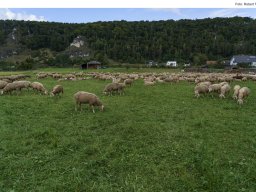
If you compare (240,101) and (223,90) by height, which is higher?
(223,90)

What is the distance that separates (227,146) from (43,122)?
27.3 feet

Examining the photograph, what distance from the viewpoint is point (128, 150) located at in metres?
10.5

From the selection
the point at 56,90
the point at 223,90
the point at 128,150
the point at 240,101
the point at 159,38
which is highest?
the point at 159,38

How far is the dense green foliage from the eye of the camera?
145 m

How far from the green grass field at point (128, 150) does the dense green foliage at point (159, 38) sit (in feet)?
370

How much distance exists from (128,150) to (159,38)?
509 feet

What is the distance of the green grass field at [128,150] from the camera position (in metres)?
8.25

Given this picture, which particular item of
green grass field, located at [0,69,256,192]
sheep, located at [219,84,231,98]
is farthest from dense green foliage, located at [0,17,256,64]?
green grass field, located at [0,69,256,192]

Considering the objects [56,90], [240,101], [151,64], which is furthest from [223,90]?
[151,64]

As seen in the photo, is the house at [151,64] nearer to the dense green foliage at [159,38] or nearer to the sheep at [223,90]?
the dense green foliage at [159,38]

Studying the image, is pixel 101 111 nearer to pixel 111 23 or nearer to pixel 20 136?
pixel 20 136

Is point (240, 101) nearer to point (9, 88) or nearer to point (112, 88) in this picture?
point (112, 88)

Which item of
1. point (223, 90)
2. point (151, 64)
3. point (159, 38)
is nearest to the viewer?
point (223, 90)

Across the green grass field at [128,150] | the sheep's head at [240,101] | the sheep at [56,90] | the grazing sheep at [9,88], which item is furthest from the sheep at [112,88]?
the sheep's head at [240,101]
